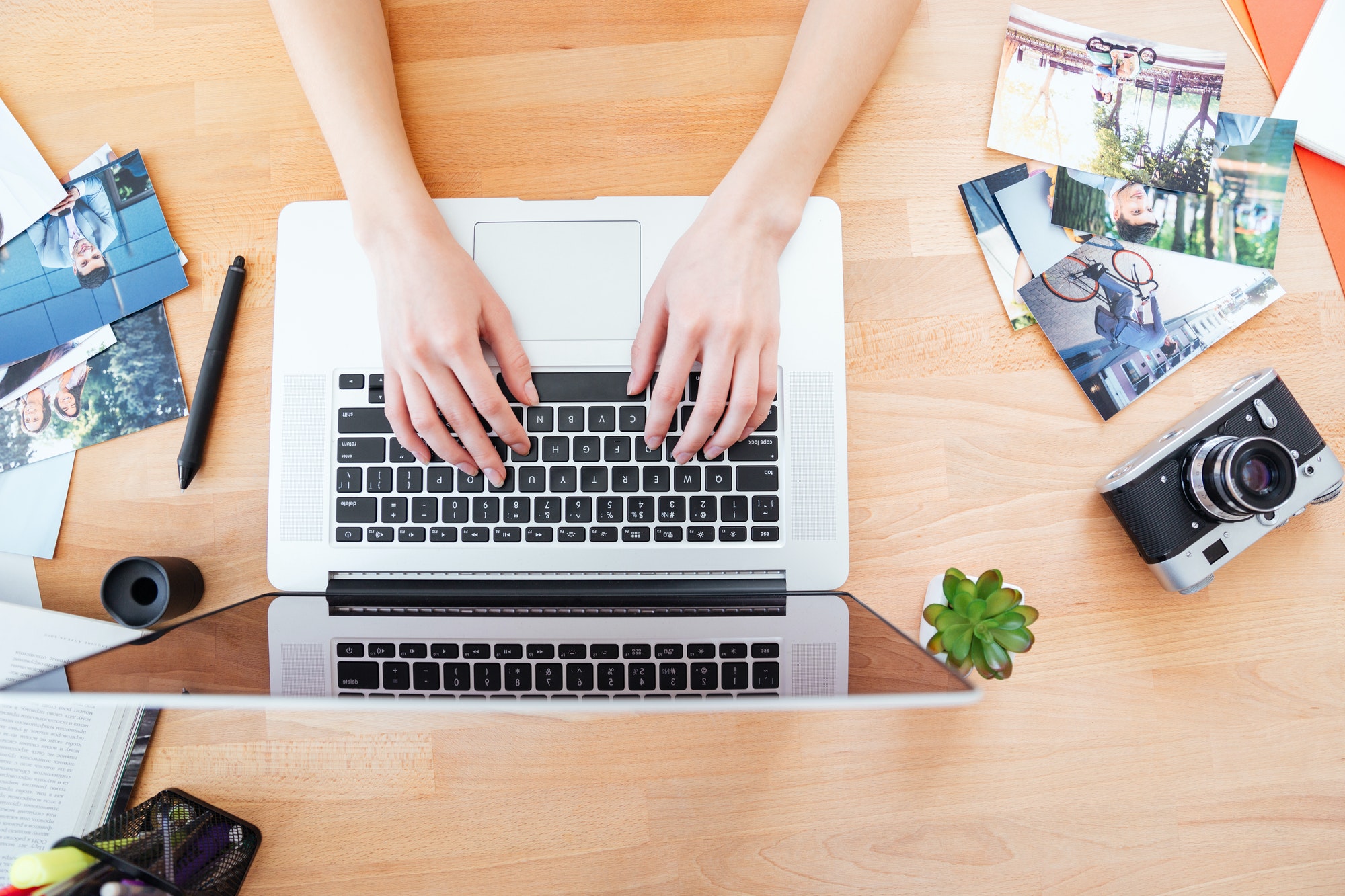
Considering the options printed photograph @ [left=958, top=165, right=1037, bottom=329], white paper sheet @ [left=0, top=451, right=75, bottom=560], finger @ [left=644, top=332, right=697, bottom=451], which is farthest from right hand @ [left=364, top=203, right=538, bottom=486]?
printed photograph @ [left=958, top=165, right=1037, bottom=329]

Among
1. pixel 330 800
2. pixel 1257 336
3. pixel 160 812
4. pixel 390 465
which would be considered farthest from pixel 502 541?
pixel 1257 336

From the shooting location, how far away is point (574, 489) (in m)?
0.67

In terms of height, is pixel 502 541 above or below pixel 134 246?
below

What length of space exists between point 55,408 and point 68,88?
34 cm

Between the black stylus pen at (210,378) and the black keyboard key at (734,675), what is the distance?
1.84 feet

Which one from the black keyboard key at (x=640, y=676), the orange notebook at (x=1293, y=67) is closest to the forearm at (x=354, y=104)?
the black keyboard key at (x=640, y=676)

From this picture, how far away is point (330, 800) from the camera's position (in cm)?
70

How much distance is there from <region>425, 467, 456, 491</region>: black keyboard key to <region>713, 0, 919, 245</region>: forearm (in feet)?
1.19

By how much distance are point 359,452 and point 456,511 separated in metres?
0.11

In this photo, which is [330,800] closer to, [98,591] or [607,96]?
[98,591]

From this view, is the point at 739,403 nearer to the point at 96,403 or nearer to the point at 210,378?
the point at 210,378

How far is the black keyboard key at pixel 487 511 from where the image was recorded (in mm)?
667

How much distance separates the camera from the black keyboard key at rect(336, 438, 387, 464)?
0.68m

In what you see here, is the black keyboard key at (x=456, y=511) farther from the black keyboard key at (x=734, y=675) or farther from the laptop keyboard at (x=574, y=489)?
the black keyboard key at (x=734, y=675)
